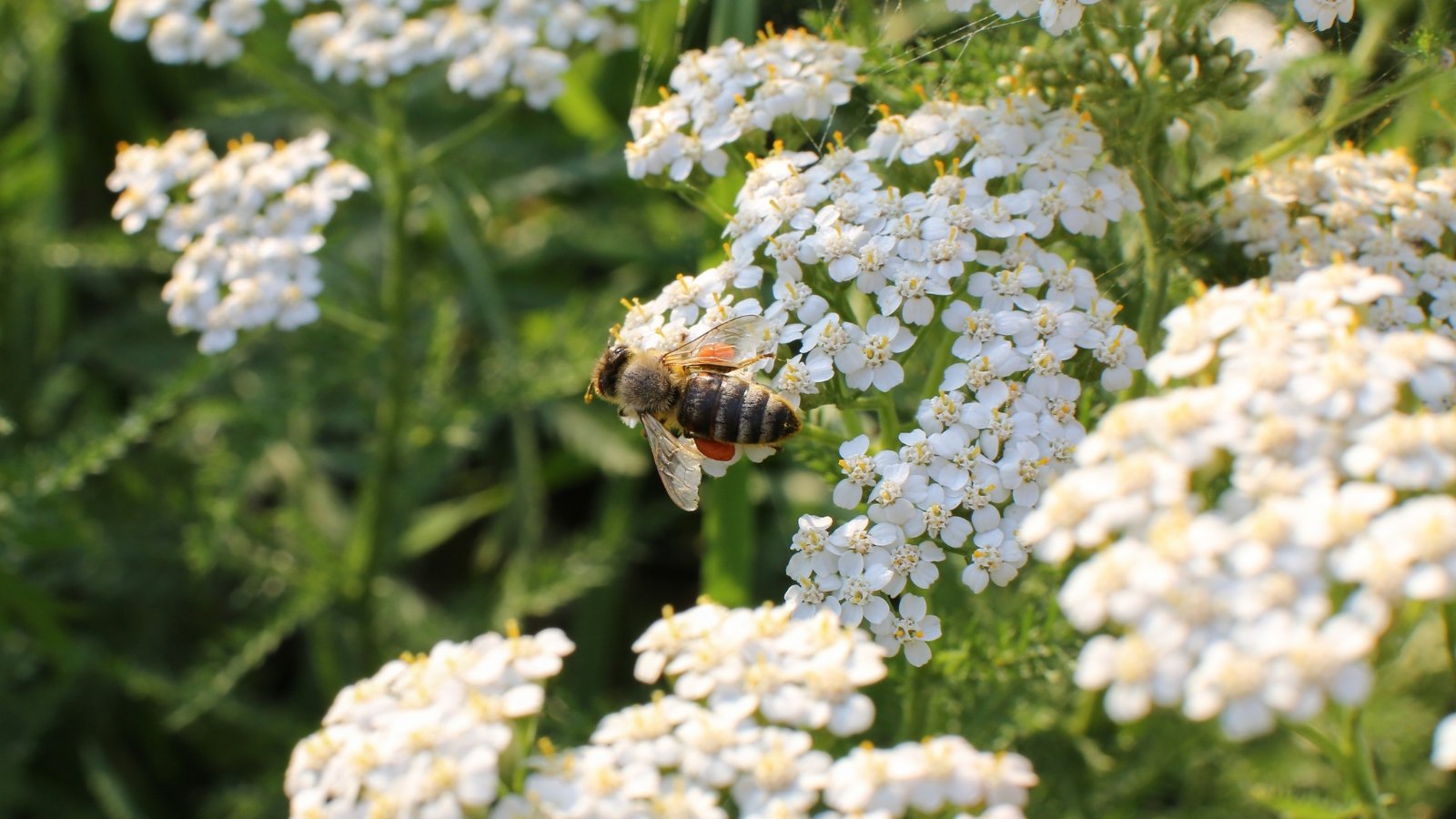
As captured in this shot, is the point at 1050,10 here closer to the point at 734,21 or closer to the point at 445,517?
A: the point at 734,21

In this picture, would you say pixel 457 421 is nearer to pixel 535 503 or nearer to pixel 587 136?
pixel 535 503

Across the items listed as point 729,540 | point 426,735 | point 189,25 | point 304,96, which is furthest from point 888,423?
point 189,25

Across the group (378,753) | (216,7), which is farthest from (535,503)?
(378,753)

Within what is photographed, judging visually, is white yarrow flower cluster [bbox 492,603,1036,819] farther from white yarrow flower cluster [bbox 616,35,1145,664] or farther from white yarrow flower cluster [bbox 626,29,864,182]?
white yarrow flower cluster [bbox 626,29,864,182]

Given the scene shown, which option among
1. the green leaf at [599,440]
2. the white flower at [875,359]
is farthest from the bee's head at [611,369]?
the green leaf at [599,440]

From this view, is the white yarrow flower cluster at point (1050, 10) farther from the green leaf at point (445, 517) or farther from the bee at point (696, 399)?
the green leaf at point (445, 517)
